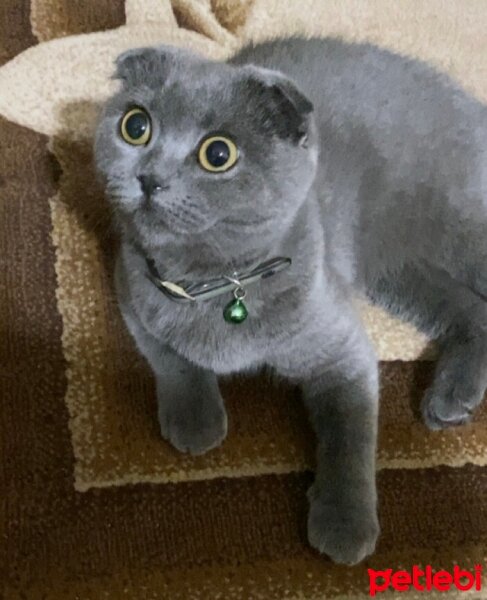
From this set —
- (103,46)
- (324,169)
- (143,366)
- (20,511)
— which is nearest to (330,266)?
(324,169)

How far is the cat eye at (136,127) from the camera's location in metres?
0.76

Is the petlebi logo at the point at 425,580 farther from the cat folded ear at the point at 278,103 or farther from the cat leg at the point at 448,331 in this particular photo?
the cat folded ear at the point at 278,103

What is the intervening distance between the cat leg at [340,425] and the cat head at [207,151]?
20cm

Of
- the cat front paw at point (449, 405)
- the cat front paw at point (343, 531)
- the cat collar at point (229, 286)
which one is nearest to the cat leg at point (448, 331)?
the cat front paw at point (449, 405)

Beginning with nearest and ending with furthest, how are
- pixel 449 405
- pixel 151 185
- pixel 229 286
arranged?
pixel 151 185 < pixel 229 286 < pixel 449 405

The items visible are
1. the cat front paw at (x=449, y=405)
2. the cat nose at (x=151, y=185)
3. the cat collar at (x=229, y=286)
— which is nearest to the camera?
the cat nose at (x=151, y=185)

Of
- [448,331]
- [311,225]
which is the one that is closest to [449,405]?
[448,331]

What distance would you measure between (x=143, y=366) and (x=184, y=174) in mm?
348

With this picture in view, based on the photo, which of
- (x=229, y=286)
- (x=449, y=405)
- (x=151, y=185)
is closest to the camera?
(x=151, y=185)

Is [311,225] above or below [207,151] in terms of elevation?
below

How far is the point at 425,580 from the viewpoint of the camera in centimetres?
88

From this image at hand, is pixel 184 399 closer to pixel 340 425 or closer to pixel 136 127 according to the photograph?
pixel 340 425

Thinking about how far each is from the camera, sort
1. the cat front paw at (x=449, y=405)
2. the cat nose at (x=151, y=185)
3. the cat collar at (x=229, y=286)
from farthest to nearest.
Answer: the cat front paw at (x=449, y=405) → the cat collar at (x=229, y=286) → the cat nose at (x=151, y=185)

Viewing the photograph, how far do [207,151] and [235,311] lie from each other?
19 cm
